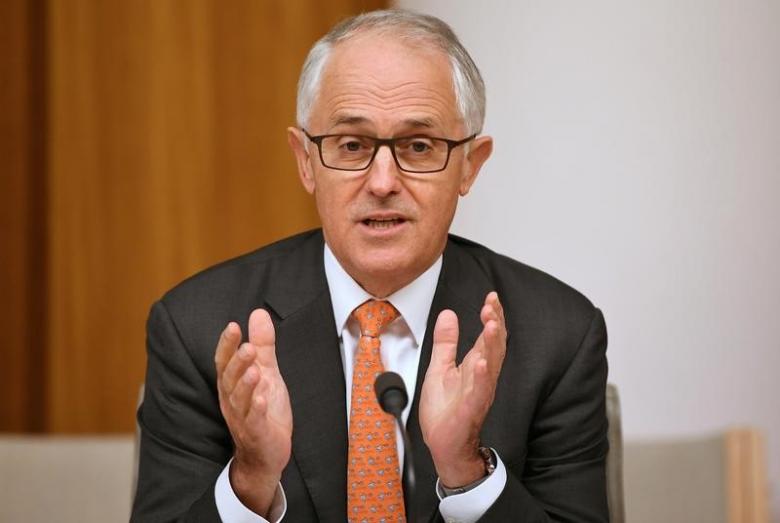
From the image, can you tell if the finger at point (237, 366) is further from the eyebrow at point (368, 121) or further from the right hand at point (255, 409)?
the eyebrow at point (368, 121)

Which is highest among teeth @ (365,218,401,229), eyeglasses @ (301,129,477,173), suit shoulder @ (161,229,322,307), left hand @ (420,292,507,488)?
eyeglasses @ (301,129,477,173)

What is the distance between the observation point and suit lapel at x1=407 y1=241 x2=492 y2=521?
1973mm

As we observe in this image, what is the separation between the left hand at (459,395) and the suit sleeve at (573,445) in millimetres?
241

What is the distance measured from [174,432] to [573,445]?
2.36 feet

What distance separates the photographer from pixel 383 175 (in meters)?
1.96

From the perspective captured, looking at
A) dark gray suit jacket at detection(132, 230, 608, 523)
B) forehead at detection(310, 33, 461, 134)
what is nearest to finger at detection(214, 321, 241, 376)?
dark gray suit jacket at detection(132, 230, 608, 523)

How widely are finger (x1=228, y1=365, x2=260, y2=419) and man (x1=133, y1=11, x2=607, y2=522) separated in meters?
0.23

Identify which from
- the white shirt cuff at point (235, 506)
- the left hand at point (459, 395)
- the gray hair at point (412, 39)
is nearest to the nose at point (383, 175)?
the gray hair at point (412, 39)

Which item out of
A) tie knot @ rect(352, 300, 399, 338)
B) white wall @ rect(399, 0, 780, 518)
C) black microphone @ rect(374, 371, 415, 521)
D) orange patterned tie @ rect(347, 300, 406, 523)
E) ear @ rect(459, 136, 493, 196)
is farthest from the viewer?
white wall @ rect(399, 0, 780, 518)

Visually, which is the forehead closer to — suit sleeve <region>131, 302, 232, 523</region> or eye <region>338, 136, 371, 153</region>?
eye <region>338, 136, 371, 153</region>

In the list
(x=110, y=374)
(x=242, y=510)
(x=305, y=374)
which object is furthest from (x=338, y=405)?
(x=110, y=374)

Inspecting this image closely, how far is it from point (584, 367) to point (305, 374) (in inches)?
20.4

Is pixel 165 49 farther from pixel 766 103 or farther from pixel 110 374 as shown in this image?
pixel 766 103

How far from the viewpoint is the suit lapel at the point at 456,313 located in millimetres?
1973
